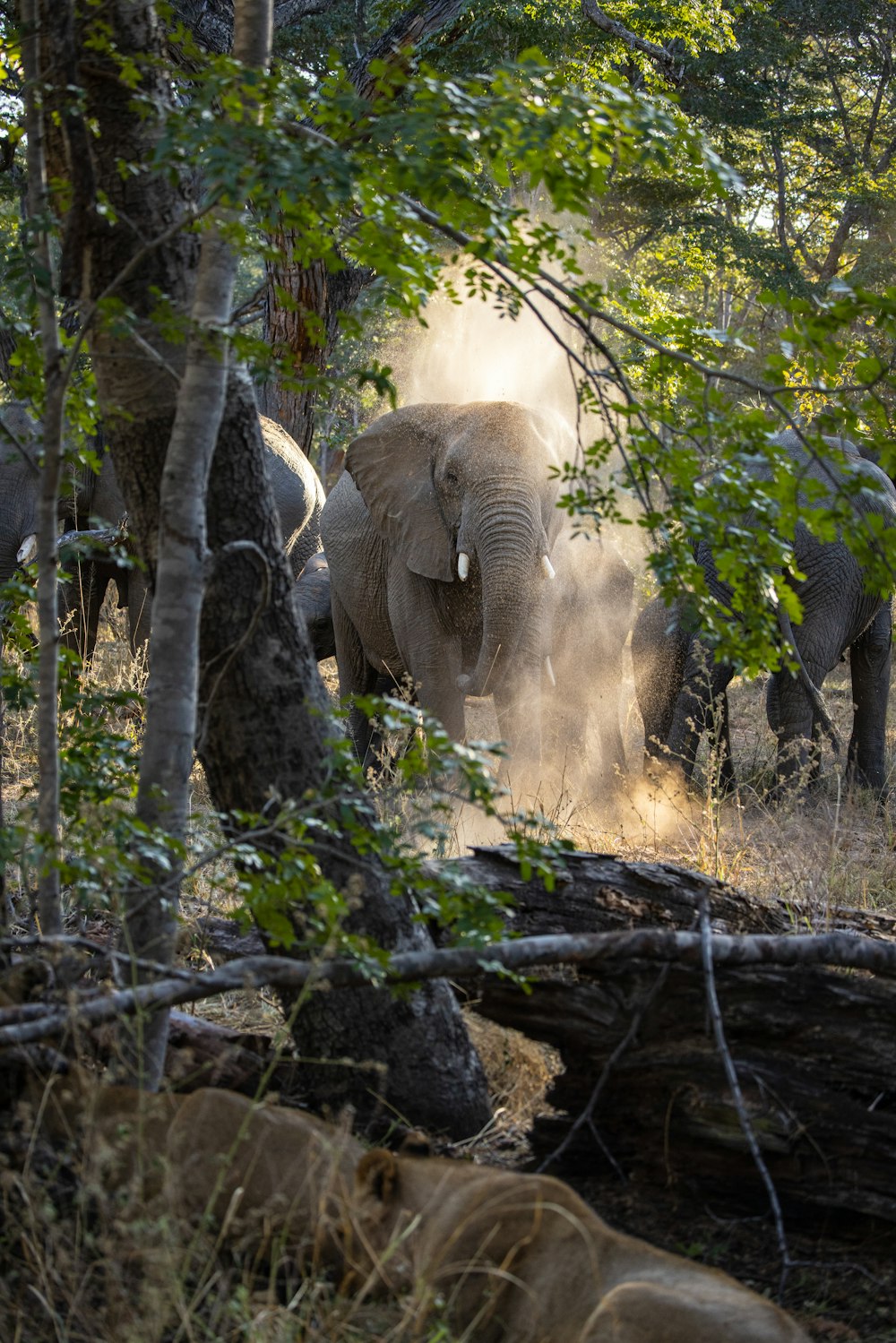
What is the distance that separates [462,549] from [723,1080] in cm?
506

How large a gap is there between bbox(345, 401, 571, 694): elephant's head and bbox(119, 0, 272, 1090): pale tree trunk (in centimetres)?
450

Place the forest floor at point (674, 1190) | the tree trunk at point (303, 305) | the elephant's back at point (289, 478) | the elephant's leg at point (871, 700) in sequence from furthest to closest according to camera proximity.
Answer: the elephant's back at point (289, 478) → the elephant's leg at point (871, 700) → the tree trunk at point (303, 305) → the forest floor at point (674, 1190)

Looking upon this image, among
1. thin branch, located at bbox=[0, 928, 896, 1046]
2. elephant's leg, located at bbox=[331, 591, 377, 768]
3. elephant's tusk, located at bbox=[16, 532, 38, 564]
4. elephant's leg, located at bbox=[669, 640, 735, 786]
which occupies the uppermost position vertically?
elephant's tusk, located at bbox=[16, 532, 38, 564]

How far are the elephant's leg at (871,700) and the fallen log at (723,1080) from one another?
6.67m

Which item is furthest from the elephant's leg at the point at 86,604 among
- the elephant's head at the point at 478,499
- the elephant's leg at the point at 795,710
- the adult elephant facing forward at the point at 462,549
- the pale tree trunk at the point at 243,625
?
the pale tree trunk at the point at 243,625

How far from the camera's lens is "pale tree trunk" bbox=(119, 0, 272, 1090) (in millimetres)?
3248

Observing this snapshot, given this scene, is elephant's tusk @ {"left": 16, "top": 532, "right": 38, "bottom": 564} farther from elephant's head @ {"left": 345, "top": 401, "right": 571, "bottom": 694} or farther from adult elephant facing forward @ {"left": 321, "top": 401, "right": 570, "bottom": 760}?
elephant's head @ {"left": 345, "top": 401, "right": 571, "bottom": 694}

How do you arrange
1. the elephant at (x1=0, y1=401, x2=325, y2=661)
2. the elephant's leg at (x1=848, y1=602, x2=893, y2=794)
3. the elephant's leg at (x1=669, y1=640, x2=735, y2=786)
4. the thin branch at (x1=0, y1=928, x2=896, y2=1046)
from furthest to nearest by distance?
the elephant at (x1=0, y1=401, x2=325, y2=661) < the elephant's leg at (x1=848, y1=602, x2=893, y2=794) < the elephant's leg at (x1=669, y1=640, x2=735, y2=786) < the thin branch at (x1=0, y1=928, x2=896, y2=1046)

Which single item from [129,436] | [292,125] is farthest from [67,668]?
[292,125]

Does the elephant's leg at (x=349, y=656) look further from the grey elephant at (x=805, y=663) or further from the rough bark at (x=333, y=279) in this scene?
the grey elephant at (x=805, y=663)

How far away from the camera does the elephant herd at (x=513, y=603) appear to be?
313 inches

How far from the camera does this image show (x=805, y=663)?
1002 centimetres

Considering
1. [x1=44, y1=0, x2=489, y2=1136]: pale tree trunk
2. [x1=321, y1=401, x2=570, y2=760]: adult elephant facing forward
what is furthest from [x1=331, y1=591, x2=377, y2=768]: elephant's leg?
[x1=44, y1=0, x2=489, y2=1136]: pale tree trunk

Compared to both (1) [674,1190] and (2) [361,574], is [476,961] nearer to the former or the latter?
(1) [674,1190]
